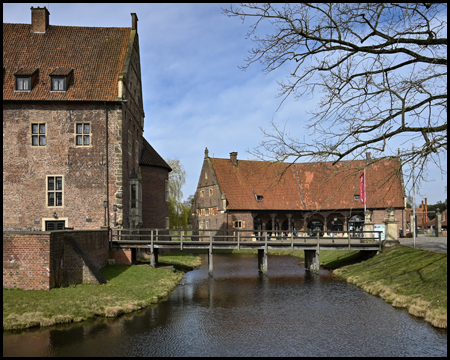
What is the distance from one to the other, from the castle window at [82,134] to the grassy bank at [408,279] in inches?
623

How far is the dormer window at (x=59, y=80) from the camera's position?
24.5 metres

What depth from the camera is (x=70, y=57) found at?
26.1 meters

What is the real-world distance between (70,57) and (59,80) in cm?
222

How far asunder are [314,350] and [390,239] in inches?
649

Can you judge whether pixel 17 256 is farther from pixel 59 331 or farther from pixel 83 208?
pixel 83 208

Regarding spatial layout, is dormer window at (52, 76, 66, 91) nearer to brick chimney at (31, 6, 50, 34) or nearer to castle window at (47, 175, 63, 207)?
brick chimney at (31, 6, 50, 34)

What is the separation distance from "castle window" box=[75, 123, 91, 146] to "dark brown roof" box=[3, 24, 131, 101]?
1543 mm

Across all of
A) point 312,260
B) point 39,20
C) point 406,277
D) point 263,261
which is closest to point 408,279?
point 406,277

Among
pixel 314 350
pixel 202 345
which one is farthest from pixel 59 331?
pixel 314 350

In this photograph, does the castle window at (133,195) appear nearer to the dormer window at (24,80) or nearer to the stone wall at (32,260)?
the dormer window at (24,80)

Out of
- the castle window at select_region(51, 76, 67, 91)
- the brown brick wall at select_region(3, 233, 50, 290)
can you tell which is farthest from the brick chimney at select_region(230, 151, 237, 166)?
the brown brick wall at select_region(3, 233, 50, 290)

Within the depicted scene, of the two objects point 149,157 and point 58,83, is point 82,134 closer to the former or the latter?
point 58,83

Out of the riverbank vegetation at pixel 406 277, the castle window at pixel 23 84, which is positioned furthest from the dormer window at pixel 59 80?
the riverbank vegetation at pixel 406 277

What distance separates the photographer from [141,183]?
28.9m
